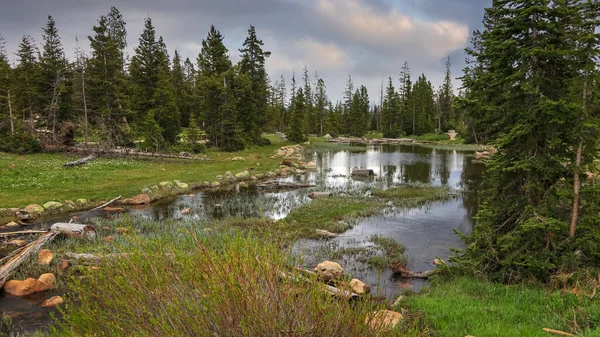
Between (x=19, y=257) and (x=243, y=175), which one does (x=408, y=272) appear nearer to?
(x=19, y=257)

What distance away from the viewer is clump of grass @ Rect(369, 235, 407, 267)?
1199 centimetres

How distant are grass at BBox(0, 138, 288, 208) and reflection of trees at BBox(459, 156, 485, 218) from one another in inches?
656

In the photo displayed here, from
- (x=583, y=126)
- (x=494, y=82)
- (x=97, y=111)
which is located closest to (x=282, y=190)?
(x=494, y=82)

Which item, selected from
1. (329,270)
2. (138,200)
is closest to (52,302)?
(329,270)

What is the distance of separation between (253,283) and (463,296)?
6.18 meters

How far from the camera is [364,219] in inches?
702

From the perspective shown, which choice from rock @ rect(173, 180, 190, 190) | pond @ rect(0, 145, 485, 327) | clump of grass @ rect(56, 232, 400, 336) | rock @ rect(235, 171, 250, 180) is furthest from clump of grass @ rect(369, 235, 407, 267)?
rock @ rect(235, 171, 250, 180)

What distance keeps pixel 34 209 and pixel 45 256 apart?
7.72 metres

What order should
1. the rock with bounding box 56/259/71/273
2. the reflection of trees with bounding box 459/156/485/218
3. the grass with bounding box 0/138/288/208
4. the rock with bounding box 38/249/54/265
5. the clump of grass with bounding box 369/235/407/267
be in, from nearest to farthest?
the rock with bounding box 56/259/71/273, the rock with bounding box 38/249/54/265, the clump of grass with bounding box 369/235/407/267, the grass with bounding box 0/138/288/208, the reflection of trees with bounding box 459/156/485/218

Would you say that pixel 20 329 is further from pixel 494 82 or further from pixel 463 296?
pixel 494 82

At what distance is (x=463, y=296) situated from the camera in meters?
8.02

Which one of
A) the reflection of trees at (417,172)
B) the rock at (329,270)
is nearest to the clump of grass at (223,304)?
the rock at (329,270)

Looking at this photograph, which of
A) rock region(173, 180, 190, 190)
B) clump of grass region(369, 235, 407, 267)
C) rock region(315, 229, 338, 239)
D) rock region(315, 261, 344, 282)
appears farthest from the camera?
rock region(173, 180, 190, 190)

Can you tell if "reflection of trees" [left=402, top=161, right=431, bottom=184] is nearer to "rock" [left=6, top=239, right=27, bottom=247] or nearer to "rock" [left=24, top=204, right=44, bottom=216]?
"rock" [left=24, top=204, right=44, bottom=216]
